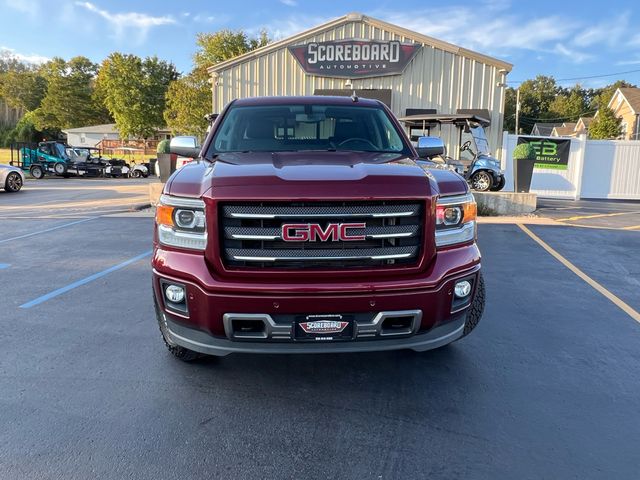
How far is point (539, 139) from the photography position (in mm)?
17094

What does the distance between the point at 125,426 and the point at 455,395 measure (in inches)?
76.7

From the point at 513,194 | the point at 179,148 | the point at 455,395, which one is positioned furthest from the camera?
the point at 513,194

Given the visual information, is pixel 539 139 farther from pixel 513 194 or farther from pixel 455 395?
pixel 455 395

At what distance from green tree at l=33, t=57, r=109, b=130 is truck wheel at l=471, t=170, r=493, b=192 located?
2653 inches

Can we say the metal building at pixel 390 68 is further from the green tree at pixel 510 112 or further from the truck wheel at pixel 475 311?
the green tree at pixel 510 112

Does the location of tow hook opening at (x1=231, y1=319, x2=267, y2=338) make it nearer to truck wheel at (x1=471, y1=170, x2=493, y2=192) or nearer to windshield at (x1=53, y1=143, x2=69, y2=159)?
truck wheel at (x1=471, y1=170, x2=493, y2=192)

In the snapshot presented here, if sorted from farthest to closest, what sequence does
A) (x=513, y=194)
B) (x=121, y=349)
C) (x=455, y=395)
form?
(x=513, y=194)
(x=121, y=349)
(x=455, y=395)

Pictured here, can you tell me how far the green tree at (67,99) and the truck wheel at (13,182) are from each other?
56773 mm

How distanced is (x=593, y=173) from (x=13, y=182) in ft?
65.5

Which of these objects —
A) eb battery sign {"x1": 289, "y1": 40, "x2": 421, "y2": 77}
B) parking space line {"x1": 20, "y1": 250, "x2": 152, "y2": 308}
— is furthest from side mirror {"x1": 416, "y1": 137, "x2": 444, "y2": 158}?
eb battery sign {"x1": 289, "y1": 40, "x2": 421, "y2": 77}

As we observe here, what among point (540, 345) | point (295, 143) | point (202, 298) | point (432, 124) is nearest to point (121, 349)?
point (202, 298)

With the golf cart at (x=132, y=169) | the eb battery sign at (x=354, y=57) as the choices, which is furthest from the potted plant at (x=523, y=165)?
the golf cart at (x=132, y=169)

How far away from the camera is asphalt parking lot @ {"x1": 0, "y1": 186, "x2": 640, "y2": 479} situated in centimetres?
249

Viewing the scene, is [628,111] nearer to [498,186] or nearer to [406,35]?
[406,35]
